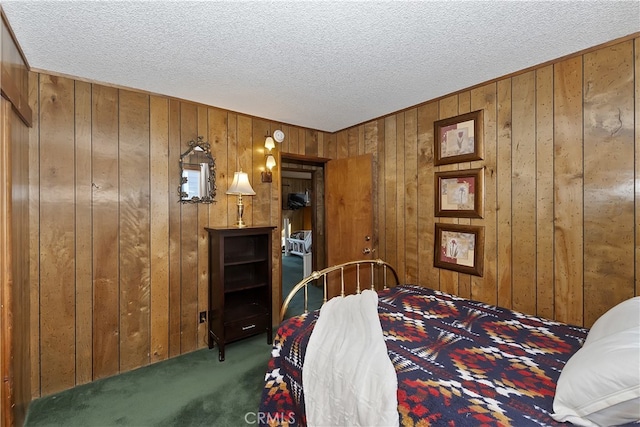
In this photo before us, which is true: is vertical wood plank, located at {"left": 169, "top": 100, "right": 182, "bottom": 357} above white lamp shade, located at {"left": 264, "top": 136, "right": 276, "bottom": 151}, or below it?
below

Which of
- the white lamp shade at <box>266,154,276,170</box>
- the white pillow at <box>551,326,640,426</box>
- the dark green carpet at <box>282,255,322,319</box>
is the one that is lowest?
the dark green carpet at <box>282,255,322,319</box>

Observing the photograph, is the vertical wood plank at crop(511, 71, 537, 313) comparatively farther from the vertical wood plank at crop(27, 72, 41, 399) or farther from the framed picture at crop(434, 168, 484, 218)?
the vertical wood plank at crop(27, 72, 41, 399)

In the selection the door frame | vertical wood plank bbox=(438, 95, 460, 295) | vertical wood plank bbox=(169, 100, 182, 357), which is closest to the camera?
vertical wood plank bbox=(438, 95, 460, 295)

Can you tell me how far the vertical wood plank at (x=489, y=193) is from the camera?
2273 mm

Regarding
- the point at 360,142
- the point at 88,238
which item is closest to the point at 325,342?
the point at 88,238

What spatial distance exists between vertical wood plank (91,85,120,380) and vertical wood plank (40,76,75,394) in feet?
0.47

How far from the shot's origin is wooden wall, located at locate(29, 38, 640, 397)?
1.79m

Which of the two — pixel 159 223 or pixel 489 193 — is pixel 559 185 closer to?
pixel 489 193

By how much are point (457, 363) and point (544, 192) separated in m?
1.51

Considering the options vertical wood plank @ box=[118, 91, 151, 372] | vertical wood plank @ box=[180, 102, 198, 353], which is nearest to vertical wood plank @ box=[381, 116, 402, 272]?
vertical wood plank @ box=[180, 102, 198, 353]

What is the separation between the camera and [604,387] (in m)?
0.91

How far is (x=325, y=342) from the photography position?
1475 mm

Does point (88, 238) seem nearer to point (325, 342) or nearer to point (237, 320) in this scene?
point (237, 320)

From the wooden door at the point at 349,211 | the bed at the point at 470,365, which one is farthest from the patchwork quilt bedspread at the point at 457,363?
the wooden door at the point at 349,211
